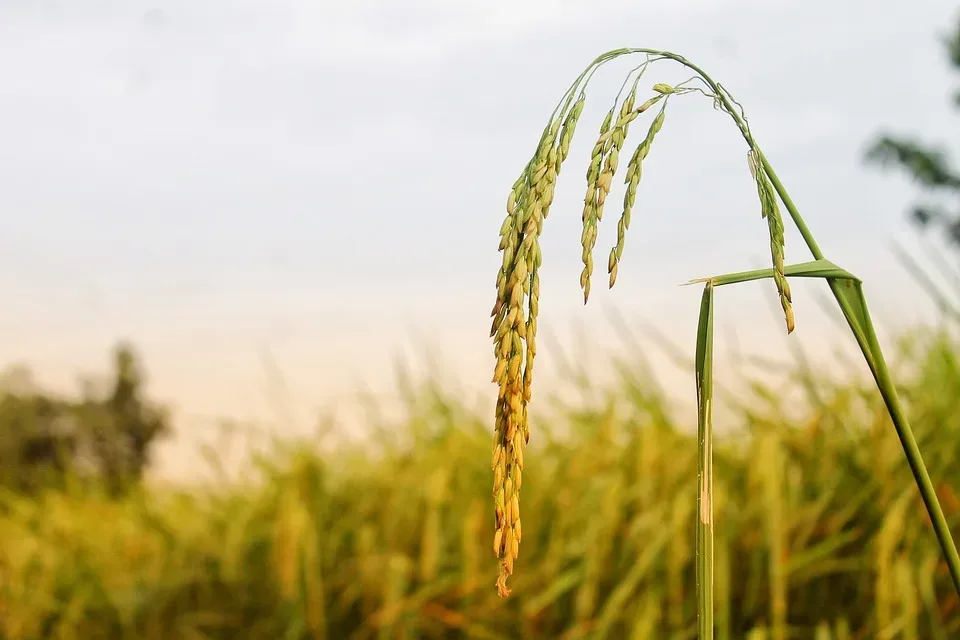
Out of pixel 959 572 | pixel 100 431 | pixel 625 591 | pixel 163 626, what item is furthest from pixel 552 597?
pixel 100 431

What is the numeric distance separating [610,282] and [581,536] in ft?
7.16

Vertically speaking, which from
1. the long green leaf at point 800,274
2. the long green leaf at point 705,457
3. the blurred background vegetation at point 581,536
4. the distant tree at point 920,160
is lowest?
the blurred background vegetation at point 581,536

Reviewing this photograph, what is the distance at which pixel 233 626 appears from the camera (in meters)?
3.13

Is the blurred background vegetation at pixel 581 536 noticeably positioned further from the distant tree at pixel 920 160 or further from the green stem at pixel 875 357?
the distant tree at pixel 920 160

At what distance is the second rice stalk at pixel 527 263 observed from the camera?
575mm

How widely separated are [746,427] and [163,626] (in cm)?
210

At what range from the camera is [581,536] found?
8.75 feet

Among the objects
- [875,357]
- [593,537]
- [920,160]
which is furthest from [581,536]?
[920,160]

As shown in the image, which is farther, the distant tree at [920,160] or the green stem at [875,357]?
the distant tree at [920,160]

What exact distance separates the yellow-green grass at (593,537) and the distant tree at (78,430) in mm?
6945

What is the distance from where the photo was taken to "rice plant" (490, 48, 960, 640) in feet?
1.89

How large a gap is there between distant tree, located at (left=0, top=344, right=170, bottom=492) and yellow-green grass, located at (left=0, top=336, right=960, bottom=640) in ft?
22.8

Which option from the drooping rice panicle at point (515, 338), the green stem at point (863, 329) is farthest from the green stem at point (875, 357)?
the drooping rice panicle at point (515, 338)

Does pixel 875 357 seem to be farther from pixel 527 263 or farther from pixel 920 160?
pixel 920 160
